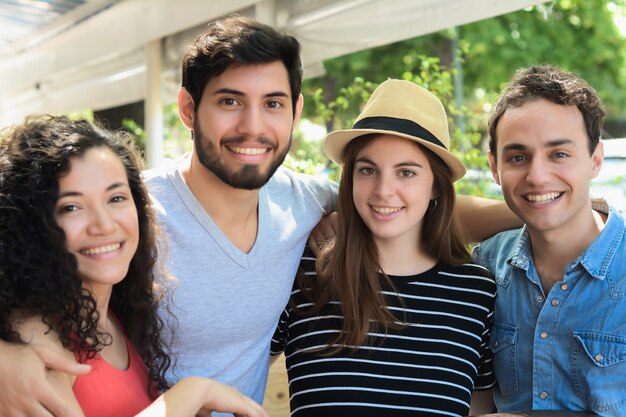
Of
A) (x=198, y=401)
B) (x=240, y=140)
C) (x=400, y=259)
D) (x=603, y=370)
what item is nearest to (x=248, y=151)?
(x=240, y=140)

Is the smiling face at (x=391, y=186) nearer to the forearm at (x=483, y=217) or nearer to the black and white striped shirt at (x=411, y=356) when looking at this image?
the black and white striped shirt at (x=411, y=356)

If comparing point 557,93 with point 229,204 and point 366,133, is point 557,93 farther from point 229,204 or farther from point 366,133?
point 229,204

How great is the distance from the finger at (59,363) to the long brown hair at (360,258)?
778mm

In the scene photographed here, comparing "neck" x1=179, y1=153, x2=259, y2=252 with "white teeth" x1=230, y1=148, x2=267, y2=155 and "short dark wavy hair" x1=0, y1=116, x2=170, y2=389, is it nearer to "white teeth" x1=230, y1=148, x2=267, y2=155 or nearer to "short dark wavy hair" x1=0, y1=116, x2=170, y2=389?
"white teeth" x1=230, y1=148, x2=267, y2=155

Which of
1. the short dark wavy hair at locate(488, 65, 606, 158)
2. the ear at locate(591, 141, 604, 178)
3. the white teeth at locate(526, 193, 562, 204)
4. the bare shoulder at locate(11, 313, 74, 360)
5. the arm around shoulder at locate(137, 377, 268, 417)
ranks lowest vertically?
the arm around shoulder at locate(137, 377, 268, 417)

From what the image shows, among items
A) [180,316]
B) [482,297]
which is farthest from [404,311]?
[180,316]

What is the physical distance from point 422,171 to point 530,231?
35 cm

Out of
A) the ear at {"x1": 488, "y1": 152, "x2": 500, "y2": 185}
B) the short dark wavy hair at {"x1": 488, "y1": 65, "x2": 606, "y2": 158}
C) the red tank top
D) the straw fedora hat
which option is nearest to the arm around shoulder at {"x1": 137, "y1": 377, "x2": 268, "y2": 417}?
the red tank top

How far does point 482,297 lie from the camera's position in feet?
7.02

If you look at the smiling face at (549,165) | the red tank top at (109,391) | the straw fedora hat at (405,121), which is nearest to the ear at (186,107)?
the straw fedora hat at (405,121)

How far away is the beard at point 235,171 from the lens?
2.12m

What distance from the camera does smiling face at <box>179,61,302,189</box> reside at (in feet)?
6.93

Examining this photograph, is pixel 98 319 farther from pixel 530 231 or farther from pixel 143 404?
pixel 530 231

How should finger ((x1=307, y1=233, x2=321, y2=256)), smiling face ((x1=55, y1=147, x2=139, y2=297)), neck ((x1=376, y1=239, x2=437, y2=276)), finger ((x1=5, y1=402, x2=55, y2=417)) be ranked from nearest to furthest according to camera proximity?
finger ((x1=5, y1=402, x2=55, y2=417))
smiling face ((x1=55, y1=147, x2=139, y2=297))
neck ((x1=376, y1=239, x2=437, y2=276))
finger ((x1=307, y1=233, x2=321, y2=256))
